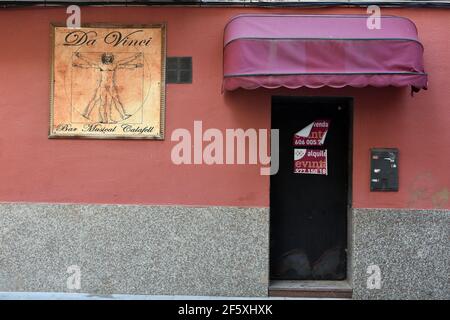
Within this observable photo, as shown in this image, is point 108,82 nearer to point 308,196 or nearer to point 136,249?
point 136,249

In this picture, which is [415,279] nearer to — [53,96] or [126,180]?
[126,180]

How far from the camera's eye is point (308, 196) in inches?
282

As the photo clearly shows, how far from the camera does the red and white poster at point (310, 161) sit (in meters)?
7.15

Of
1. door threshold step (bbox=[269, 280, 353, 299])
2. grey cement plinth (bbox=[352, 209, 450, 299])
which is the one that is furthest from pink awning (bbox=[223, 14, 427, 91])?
door threshold step (bbox=[269, 280, 353, 299])

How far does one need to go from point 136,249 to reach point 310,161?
8.23 feet

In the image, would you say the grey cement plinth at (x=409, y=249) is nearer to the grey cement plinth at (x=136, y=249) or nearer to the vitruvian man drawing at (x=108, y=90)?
the grey cement plinth at (x=136, y=249)

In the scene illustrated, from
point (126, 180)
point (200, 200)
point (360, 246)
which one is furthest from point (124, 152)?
point (360, 246)

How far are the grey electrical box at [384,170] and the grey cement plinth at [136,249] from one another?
55.2 inches

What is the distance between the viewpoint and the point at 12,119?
6.84m

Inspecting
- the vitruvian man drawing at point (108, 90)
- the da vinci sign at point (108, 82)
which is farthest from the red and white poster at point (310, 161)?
the vitruvian man drawing at point (108, 90)

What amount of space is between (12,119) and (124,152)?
147 centimetres

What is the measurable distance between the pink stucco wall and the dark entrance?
0.44 metres

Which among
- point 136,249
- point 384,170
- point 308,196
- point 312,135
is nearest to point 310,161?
point 312,135

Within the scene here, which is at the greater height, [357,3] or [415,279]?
[357,3]
